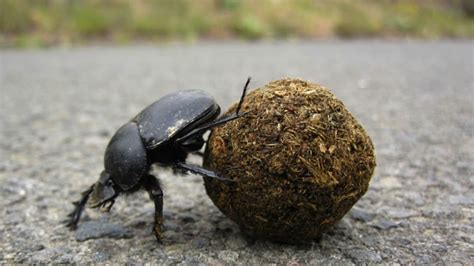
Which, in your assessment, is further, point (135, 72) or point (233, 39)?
point (233, 39)

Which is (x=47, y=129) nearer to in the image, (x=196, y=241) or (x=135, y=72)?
(x=196, y=241)

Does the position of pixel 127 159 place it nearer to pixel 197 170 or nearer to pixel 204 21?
pixel 197 170

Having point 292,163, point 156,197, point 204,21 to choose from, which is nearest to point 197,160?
point 156,197

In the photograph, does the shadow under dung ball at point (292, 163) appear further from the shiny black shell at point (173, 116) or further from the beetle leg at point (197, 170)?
the shiny black shell at point (173, 116)

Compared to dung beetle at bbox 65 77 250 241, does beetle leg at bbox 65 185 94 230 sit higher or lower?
lower

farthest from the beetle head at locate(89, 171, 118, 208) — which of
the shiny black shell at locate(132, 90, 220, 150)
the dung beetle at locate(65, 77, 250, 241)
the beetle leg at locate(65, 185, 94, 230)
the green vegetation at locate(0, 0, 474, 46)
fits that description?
the green vegetation at locate(0, 0, 474, 46)

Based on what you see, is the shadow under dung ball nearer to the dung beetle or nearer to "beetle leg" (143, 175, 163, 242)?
the dung beetle

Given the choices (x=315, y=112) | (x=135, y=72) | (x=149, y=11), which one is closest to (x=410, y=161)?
(x=315, y=112)
